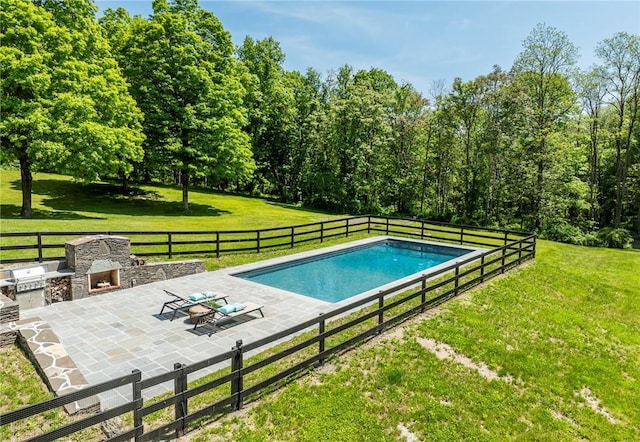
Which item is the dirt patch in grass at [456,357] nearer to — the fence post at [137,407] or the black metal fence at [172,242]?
the fence post at [137,407]

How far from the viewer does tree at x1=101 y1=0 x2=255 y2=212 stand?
85.6ft

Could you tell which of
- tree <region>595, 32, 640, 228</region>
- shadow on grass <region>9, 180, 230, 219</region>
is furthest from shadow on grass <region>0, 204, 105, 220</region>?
tree <region>595, 32, 640, 228</region>

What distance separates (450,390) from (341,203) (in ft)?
→ 101

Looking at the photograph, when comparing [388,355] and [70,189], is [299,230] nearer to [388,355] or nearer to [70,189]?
[388,355]

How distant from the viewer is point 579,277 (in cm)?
1436

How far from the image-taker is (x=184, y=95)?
2705 cm

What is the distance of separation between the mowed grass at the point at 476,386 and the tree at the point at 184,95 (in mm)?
21251

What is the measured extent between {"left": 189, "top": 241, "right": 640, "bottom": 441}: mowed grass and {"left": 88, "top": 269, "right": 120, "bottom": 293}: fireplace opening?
→ 24.1ft

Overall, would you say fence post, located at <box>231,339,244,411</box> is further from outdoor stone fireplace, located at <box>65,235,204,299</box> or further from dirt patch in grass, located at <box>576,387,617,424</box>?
outdoor stone fireplace, located at <box>65,235,204,299</box>

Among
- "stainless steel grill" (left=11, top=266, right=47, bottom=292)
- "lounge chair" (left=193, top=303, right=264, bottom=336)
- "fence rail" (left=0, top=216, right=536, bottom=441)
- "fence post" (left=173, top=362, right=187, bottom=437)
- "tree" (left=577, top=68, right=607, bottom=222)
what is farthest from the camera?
"tree" (left=577, top=68, right=607, bottom=222)

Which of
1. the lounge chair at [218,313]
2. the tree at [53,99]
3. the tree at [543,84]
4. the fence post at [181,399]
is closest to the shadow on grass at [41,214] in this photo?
the tree at [53,99]

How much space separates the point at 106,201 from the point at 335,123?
20543 mm

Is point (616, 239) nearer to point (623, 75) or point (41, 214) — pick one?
point (623, 75)

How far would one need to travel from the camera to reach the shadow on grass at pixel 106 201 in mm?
24920
